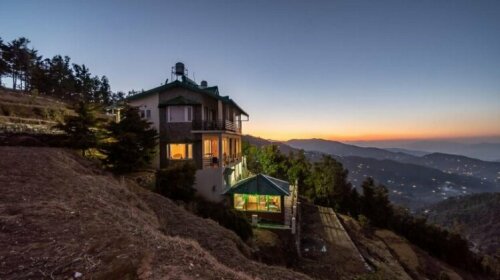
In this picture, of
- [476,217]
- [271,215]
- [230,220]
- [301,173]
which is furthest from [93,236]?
[476,217]

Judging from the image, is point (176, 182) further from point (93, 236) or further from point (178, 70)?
point (178, 70)

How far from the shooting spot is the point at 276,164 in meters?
36.5

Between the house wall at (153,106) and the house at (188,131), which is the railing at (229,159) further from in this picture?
the house wall at (153,106)

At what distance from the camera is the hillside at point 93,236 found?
447 centimetres

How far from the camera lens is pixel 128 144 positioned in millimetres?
14898

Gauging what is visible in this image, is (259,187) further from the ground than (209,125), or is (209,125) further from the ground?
(209,125)

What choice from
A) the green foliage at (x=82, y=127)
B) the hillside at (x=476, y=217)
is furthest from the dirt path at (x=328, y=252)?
the hillside at (x=476, y=217)

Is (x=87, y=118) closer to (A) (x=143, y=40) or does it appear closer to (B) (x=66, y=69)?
(A) (x=143, y=40)

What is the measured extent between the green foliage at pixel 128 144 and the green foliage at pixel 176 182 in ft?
4.99

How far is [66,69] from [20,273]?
197 feet

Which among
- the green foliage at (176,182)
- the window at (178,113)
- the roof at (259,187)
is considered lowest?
the roof at (259,187)

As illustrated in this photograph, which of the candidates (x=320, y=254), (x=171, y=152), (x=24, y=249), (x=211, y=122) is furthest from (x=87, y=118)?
(x=320, y=254)

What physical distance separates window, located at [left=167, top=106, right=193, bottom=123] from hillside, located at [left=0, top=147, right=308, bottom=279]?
10.4 meters

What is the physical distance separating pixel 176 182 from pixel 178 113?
23.4ft
